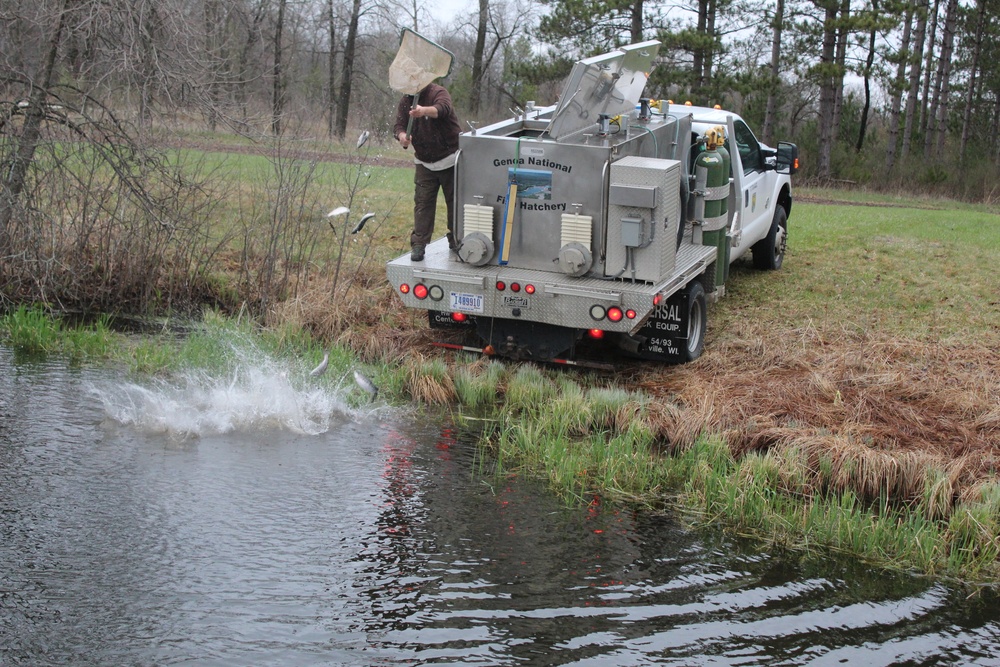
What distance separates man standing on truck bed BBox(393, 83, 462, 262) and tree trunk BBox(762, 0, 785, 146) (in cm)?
2099

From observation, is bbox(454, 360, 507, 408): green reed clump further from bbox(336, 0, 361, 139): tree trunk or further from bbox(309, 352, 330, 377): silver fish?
bbox(336, 0, 361, 139): tree trunk

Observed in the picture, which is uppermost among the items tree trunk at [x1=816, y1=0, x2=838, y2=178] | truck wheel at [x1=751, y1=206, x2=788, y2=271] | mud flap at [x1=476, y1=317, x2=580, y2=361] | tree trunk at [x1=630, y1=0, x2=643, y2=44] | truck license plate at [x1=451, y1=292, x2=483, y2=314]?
tree trunk at [x1=630, y1=0, x2=643, y2=44]

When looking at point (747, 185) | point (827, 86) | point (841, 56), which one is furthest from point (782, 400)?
point (841, 56)

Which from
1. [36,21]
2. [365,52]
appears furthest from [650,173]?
[365,52]

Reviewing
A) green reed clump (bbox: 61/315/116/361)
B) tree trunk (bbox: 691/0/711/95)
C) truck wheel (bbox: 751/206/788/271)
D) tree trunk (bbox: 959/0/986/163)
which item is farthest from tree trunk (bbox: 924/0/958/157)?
green reed clump (bbox: 61/315/116/361)

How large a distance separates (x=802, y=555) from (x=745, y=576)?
528 millimetres

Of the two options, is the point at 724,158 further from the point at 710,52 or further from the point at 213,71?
the point at 710,52

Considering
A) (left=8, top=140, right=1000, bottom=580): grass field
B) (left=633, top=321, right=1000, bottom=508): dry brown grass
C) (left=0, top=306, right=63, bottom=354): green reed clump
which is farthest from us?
(left=0, top=306, right=63, bottom=354): green reed clump

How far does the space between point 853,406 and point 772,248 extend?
4.81 metres

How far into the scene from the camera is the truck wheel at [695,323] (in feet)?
30.8

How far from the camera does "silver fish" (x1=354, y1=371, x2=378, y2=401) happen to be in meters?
8.70

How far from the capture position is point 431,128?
30.7ft

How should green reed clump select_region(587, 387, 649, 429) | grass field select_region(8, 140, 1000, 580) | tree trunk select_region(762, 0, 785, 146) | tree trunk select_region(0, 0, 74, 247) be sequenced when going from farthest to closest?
tree trunk select_region(762, 0, 785, 146) → tree trunk select_region(0, 0, 74, 247) → green reed clump select_region(587, 387, 649, 429) → grass field select_region(8, 140, 1000, 580)

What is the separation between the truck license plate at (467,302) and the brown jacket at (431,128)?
4.78 ft
